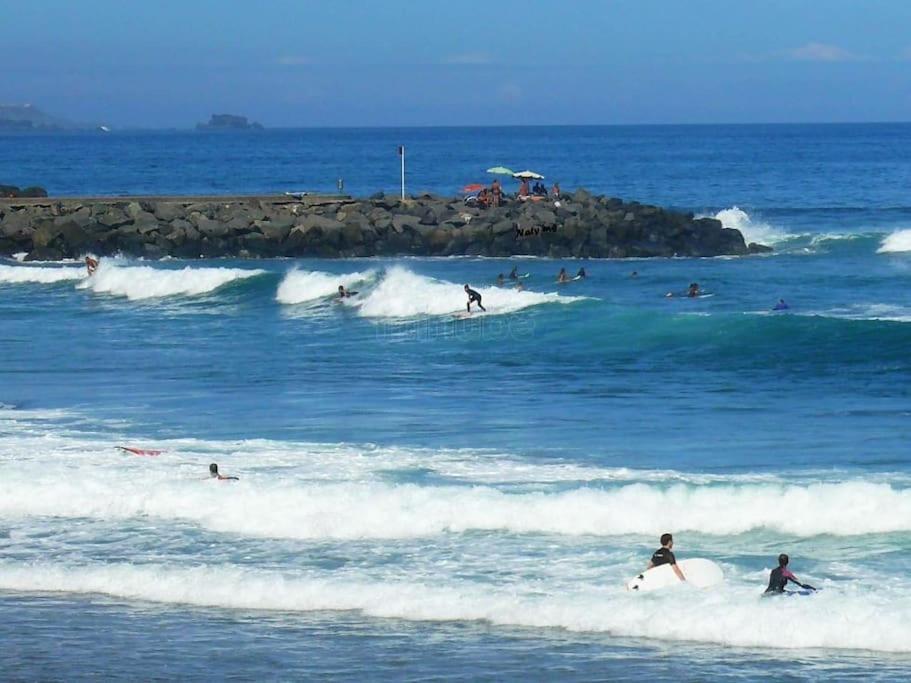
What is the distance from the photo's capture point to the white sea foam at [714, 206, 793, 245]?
53.5m

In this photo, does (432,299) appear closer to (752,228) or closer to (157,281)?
(157,281)

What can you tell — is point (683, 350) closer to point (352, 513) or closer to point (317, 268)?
point (352, 513)

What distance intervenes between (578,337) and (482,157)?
110643mm

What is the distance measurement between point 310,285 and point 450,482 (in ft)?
70.8

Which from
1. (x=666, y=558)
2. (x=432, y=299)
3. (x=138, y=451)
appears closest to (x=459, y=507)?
(x=666, y=558)

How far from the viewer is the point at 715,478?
57.1 ft

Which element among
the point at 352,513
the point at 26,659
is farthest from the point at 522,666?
the point at 352,513

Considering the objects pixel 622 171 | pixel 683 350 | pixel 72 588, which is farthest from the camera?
pixel 622 171

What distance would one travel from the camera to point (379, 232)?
48.2m

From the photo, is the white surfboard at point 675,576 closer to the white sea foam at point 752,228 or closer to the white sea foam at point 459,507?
the white sea foam at point 459,507

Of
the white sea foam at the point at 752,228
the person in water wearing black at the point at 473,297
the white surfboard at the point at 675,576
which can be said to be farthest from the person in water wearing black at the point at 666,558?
the white sea foam at the point at 752,228

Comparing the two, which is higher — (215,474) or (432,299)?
(432,299)

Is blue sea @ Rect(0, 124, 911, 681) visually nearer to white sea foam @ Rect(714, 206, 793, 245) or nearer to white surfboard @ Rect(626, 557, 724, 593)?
white surfboard @ Rect(626, 557, 724, 593)

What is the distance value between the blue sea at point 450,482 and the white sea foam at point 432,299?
0.44ft
